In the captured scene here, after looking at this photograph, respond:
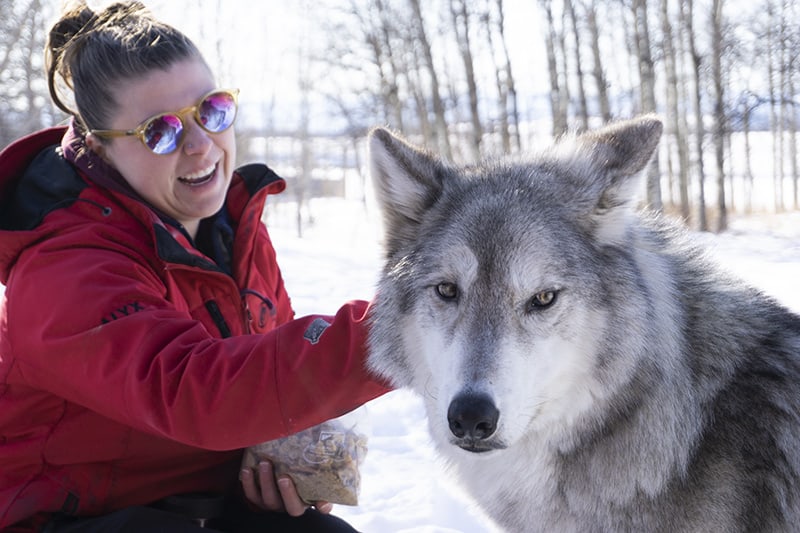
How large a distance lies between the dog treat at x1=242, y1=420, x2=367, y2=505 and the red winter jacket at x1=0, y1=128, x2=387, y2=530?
24 centimetres

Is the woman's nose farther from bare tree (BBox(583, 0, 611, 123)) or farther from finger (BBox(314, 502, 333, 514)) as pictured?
bare tree (BBox(583, 0, 611, 123))

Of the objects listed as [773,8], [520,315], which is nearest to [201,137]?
[520,315]

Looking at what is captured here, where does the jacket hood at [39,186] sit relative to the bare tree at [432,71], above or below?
below

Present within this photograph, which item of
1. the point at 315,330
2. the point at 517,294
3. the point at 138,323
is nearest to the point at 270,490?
the point at 315,330

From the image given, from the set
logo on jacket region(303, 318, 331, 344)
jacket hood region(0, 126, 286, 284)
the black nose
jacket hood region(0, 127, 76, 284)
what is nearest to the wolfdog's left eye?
the black nose

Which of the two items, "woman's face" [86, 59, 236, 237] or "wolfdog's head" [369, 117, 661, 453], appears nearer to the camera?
"wolfdog's head" [369, 117, 661, 453]

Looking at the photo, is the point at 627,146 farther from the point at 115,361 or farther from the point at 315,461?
the point at 115,361

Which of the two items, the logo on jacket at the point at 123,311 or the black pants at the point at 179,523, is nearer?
the logo on jacket at the point at 123,311

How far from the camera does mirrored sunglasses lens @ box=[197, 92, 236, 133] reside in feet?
7.47

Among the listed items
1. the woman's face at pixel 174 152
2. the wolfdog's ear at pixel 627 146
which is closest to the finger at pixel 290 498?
the woman's face at pixel 174 152

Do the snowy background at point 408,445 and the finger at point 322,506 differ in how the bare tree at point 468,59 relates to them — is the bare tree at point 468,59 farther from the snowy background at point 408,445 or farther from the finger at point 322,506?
the finger at point 322,506

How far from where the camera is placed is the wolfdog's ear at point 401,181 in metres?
2.09

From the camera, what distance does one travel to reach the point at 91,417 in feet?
6.46

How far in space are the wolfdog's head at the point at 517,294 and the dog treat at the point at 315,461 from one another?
37 cm
